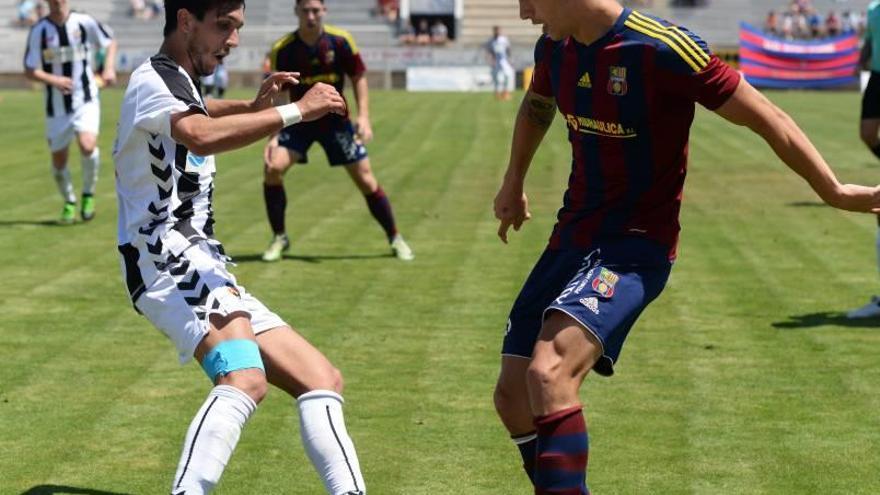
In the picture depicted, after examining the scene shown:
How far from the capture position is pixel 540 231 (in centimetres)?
1525

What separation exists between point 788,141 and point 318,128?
8.34 meters

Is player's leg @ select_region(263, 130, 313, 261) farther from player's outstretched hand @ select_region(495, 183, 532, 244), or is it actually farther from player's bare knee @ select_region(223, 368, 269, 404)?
player's bare knee @ select_region(223, 368, 269, 404)

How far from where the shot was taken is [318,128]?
523 inches

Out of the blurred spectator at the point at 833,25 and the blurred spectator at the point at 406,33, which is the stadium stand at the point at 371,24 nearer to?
the blurred spectator at the point at 406,33

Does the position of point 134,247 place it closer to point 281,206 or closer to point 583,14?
point 583,14

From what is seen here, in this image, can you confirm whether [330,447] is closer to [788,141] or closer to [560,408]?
[560,408]

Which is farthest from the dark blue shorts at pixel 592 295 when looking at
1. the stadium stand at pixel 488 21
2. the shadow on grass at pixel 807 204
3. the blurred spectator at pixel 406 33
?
the stadium stand at pixel 488 21

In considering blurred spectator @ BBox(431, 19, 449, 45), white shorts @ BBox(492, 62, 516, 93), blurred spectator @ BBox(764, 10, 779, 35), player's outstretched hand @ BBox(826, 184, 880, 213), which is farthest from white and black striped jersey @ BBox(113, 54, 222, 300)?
blurred spectator @ BBox(431, 19, 449, 45)

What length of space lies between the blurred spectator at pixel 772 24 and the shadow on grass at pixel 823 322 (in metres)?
48.3

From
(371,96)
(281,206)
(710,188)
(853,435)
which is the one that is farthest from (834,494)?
(371,96)

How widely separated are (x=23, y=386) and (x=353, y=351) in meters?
2.12

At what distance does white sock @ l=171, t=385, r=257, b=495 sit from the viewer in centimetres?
511

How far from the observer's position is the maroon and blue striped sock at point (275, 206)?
1361 cm

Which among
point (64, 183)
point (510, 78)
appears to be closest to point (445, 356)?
point (64, 183)
